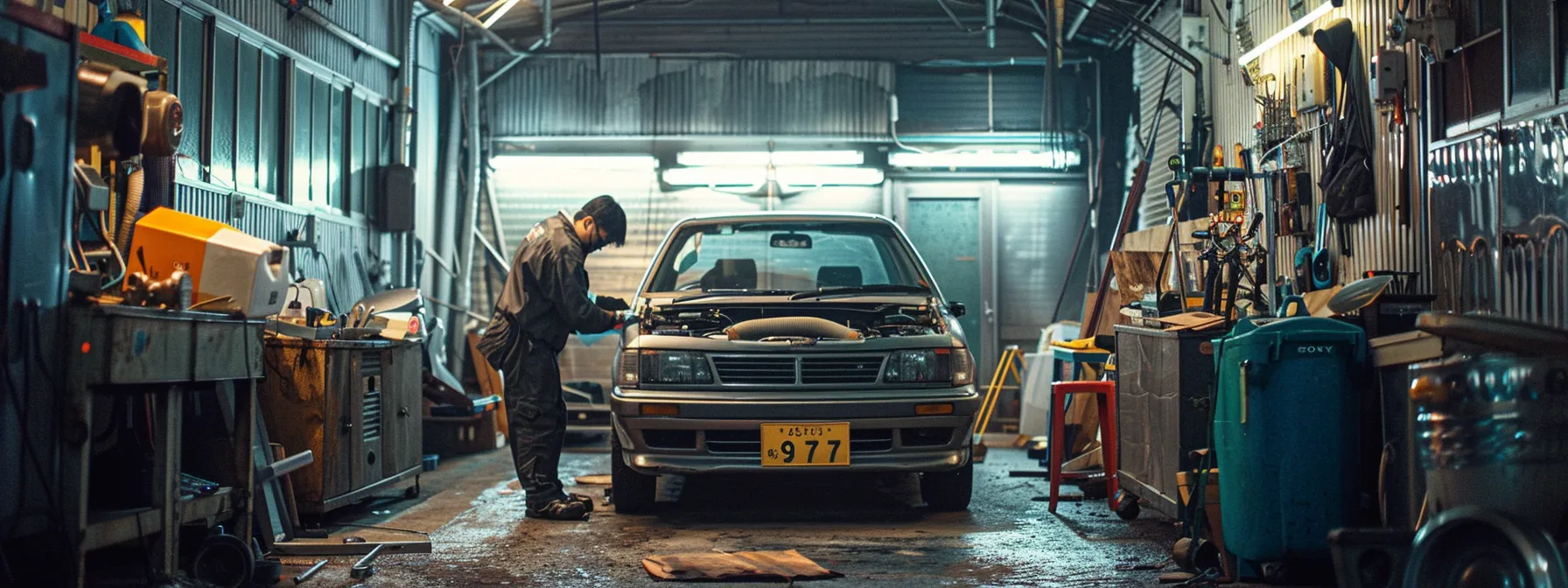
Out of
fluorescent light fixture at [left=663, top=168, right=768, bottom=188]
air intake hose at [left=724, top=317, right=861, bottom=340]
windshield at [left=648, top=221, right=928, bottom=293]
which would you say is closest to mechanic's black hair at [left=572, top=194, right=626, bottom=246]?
windshield at [left=648, top=221, right=928, bottom=293]

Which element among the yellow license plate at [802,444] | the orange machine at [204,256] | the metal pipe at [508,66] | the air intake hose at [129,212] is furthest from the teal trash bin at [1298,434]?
the metal pipe at [508,66]

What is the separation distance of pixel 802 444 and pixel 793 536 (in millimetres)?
415

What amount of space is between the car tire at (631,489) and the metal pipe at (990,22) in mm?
6301

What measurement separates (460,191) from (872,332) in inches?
285

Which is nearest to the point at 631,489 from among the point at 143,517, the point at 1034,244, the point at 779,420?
the point at 779,420

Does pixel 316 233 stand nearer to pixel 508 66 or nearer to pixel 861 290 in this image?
pixel 508 66

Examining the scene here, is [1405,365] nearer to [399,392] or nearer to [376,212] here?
[399,392]

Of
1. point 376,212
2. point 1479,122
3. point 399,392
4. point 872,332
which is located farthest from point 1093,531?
point 376,212

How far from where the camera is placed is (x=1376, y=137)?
22.4 ft

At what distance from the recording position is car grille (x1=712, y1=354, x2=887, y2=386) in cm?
612

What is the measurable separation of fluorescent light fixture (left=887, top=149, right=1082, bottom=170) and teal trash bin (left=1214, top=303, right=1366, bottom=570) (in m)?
8.26

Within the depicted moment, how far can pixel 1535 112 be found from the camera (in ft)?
17.5

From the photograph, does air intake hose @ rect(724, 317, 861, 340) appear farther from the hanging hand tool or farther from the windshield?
the hanging hand tool

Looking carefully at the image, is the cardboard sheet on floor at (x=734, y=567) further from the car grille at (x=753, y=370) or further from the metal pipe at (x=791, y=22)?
the metal pipe at (x=791, y=22)
